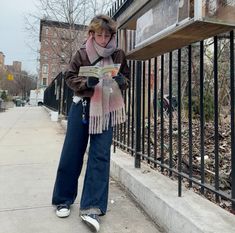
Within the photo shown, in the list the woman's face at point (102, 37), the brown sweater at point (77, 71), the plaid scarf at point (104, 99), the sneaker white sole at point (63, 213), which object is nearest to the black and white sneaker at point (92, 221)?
the sneaker white sole at point (63, 213)

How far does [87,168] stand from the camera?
287 cm

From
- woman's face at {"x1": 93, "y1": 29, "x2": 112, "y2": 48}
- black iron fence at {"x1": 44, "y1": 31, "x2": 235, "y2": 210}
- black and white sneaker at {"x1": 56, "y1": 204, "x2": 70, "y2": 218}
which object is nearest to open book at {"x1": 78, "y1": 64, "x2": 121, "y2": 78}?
woman's face at {"x1": 93, "y1": 29, "x2": 112, "y2": 48}

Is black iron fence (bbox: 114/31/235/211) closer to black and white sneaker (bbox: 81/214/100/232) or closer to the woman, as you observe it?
the woman

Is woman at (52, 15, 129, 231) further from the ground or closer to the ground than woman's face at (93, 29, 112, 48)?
closer to the ground

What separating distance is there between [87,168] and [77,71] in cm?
83

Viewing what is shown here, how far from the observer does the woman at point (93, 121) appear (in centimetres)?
279

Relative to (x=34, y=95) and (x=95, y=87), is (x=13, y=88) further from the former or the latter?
(x=95, y=87)

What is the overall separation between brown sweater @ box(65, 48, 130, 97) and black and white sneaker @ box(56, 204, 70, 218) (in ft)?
3.29

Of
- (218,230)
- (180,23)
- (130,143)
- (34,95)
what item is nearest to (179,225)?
(218,230)

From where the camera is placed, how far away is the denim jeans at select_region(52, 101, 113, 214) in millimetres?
2799

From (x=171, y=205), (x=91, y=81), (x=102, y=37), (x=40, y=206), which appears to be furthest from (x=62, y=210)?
(x=102, y=37)

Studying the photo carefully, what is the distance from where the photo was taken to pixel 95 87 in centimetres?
278

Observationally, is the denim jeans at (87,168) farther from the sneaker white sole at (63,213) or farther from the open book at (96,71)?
the open book at (96,71)

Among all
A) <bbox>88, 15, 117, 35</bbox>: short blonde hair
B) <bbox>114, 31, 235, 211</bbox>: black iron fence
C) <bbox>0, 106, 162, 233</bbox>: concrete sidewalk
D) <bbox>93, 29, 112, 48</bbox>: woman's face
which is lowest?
<bbox>0, 106, 162, 233</bbox>: concrete sidewalk
